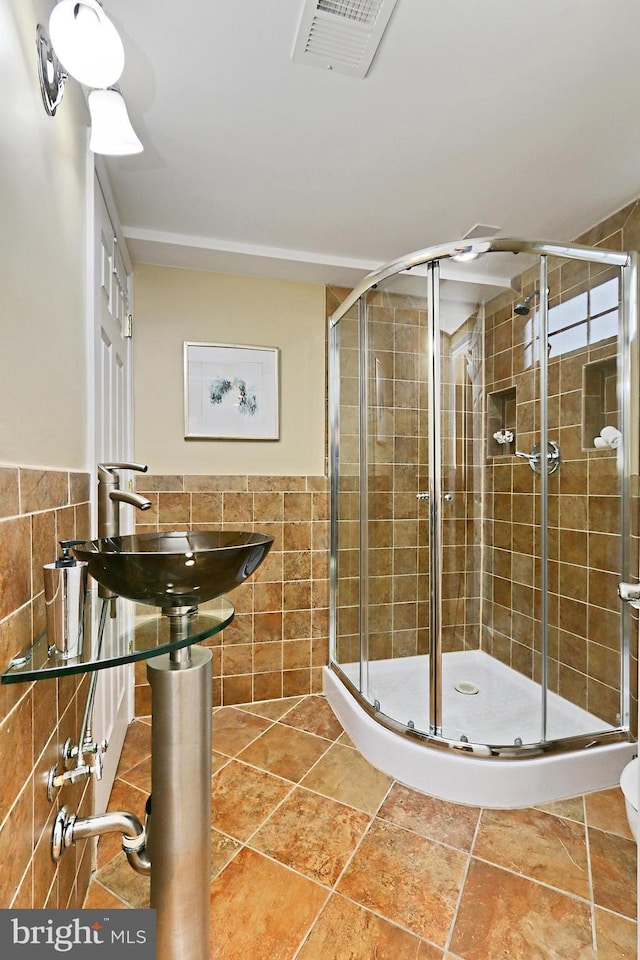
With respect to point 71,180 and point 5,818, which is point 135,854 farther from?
point 71,180

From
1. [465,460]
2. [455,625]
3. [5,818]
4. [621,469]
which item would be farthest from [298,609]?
[5,818]

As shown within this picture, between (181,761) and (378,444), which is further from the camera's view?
(378,444)

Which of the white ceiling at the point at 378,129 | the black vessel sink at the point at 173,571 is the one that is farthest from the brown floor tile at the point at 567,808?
the white ceiling at the point at 378,129

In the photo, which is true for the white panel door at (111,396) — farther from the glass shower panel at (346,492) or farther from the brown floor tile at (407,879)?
the glass shower panel at (346,492)

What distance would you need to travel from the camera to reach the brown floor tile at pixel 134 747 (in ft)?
6.80

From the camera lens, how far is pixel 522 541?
2178 millimetres

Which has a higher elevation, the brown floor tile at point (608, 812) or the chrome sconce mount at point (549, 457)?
the chrome sconce mount at point (549, 457)

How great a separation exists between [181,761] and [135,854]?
9.4 inches

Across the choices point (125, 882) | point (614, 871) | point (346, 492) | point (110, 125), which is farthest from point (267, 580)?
point (110, 125)

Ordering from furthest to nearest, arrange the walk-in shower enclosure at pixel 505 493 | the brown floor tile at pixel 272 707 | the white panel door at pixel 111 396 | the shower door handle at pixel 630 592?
the brown floor tile at pixel 272 707 → the walk-in shower enclosure at pixel 505 493 → the white panel door at pixel 111 396 → the shower door handle at pixel 630 592

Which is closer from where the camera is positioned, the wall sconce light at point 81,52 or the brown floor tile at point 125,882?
the wall sconce light at point 81,52

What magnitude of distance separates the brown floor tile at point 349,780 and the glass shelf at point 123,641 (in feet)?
3.86

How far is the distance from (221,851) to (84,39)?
2.19 meters

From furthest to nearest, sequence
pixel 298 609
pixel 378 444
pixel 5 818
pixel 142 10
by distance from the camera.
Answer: pixel 298 609, pixel 378 444, pixel 142 10, pixel 5 818
